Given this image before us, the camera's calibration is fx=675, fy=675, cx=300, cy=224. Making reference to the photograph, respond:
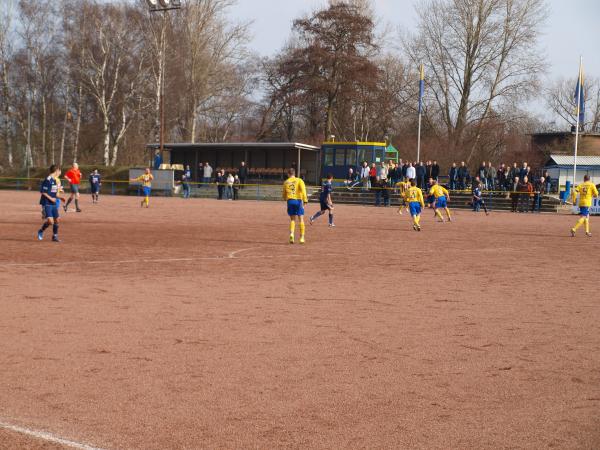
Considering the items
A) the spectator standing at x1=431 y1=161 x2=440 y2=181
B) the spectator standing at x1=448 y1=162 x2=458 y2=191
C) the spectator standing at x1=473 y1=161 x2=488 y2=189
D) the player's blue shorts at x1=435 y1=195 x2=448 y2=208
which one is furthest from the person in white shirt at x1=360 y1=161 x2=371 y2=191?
the player's blue shorts at x1=435 y1=195 x2=448 y2=208

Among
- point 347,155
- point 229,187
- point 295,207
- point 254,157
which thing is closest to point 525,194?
point 347,155

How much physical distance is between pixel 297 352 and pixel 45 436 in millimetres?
2812

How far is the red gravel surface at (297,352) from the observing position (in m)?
4.77

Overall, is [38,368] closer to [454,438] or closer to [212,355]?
[212,355]

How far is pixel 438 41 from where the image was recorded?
5181 centimetres

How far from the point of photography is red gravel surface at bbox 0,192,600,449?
188 inches

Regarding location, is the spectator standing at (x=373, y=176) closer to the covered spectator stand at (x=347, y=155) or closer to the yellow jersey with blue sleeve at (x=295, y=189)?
the covered spectator stand at (x=347, y=155)

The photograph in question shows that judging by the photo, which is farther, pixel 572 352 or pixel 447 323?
pixel 447 323

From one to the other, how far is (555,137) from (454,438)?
6446cm

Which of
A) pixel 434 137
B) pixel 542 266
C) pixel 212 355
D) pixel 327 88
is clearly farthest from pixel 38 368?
pixel 434 137

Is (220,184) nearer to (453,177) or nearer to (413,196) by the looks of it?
(453,177)

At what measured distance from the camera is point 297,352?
266 inches

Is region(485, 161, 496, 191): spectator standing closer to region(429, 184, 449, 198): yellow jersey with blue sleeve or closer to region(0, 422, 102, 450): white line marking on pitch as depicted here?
region(429, 184, 449, 198): yellow jersey with blue sleeve

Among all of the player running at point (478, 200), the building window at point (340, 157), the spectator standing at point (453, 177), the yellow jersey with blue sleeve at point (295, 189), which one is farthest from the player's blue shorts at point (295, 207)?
the building window at point (340, 157)
